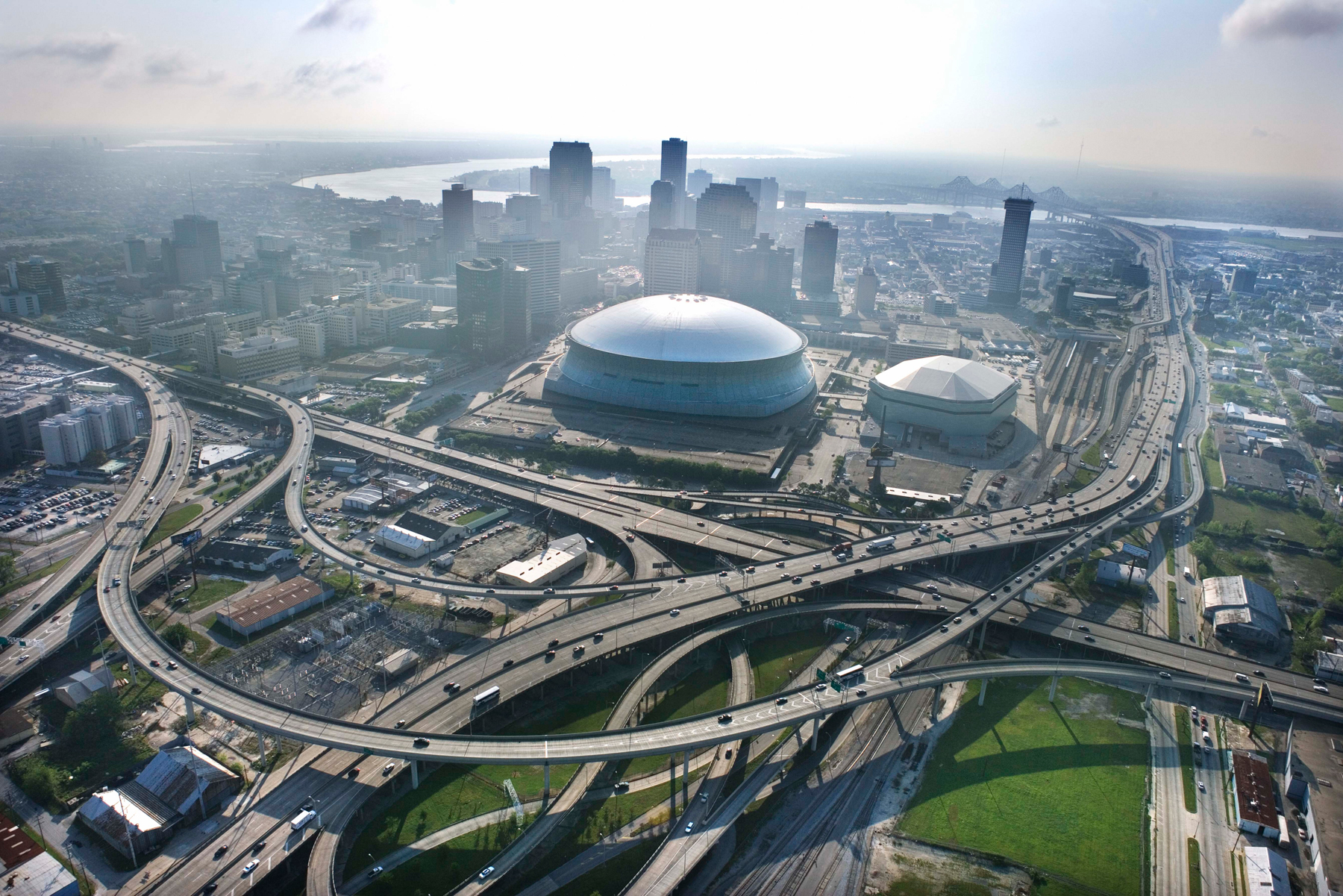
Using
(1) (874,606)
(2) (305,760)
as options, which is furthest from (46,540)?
(1) (874,606)

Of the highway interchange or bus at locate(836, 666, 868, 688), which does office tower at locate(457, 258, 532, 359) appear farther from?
bus at locate(836, 666, 868, 688)

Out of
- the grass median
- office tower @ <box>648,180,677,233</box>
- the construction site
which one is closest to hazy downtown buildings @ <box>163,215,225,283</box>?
office tower @ <box>648,180,677,233</box>

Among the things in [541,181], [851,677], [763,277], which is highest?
[541,181]

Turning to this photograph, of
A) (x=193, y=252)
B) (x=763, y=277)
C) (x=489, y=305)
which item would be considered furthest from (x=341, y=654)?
(x=193, y=252)

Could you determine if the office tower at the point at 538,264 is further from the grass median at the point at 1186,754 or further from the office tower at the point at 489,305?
the grass median at the point at 1186,754

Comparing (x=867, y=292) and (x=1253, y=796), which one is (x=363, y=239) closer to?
(x=867, y=292)

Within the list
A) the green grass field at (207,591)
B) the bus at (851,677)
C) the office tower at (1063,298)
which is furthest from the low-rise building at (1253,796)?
the office tower at (1063,298)
